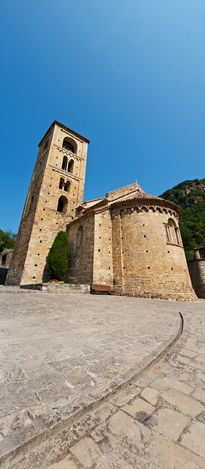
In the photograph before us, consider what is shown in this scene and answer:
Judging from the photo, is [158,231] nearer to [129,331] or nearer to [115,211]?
[115,211]

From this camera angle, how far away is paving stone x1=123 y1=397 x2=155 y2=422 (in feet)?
4.26

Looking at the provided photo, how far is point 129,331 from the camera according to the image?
3.34 metres

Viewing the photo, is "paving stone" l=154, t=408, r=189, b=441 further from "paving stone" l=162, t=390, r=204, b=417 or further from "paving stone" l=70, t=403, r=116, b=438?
"paving stone" l=70, t=403, r=116, b=438

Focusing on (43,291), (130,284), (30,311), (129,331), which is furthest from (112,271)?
(129,331)

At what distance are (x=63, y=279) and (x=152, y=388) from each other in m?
13.0

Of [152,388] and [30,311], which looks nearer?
[152,388]

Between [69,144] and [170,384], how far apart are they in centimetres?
2334

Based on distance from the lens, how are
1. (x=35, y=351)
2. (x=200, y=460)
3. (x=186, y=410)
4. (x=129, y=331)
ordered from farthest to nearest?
(x=129, y=331) < (x=35, y=351) < (x=186, y=410) < (x=200, y=460)

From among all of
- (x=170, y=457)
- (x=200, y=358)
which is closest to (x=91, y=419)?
(x=170, y=457)

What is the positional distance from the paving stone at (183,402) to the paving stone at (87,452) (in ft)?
2.66

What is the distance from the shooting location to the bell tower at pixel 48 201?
1373 centimetres

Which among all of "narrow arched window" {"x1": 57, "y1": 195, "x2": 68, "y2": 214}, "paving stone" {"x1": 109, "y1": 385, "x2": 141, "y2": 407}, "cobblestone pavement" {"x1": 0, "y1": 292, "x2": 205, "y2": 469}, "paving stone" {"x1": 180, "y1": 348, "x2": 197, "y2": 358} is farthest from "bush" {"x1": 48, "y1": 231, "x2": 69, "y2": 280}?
"paving stone" {"x1": 109, "y1": 385, "x2": 141, "y2": 407}

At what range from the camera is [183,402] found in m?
1.48

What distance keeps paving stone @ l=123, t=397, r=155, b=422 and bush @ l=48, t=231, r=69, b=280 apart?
497 inches
